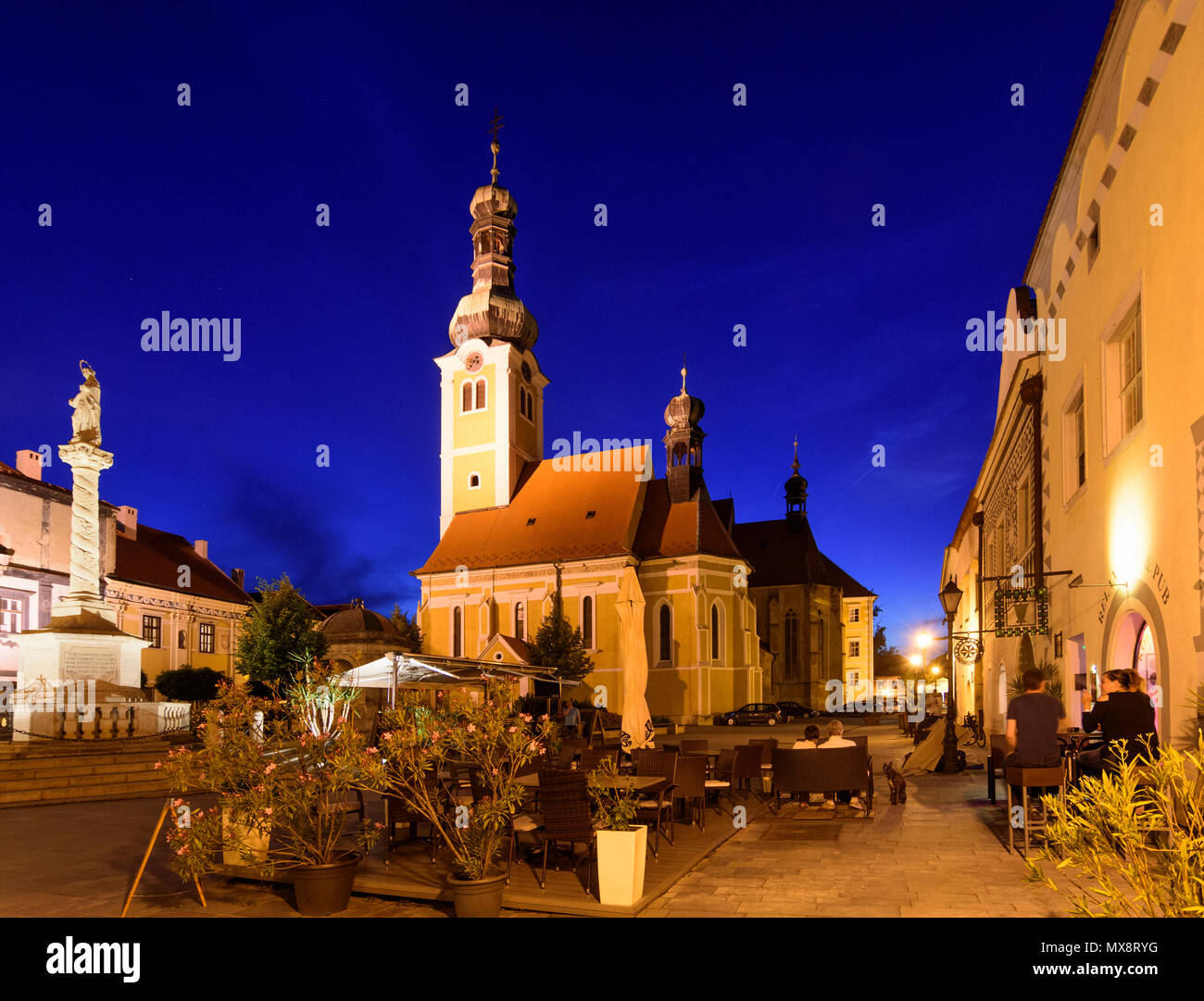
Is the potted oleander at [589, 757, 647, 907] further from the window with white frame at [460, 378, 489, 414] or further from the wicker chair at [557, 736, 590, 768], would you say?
the window with white frame at [460, 378, 489, 414]

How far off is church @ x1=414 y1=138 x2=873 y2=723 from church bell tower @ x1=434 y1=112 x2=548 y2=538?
0.08m

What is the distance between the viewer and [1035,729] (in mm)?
9398

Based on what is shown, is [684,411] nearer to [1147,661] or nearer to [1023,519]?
[1023,519]

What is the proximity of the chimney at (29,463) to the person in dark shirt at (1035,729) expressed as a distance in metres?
42.7

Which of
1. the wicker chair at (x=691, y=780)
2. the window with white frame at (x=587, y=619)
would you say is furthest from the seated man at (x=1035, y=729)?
the window with white frame at (x=587, y=619)

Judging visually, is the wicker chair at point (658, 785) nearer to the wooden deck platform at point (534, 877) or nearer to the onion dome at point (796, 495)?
the wooden deck platform at point (534, 877)

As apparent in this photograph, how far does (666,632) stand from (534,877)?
39.9m

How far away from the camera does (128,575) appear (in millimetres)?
43906

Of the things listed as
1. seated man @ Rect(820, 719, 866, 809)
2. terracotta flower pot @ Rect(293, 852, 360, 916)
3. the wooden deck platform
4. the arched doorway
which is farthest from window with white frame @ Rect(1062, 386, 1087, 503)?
terracotta flower pot @ Rect(293, 852, 360, 916)

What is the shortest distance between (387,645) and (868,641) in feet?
172
